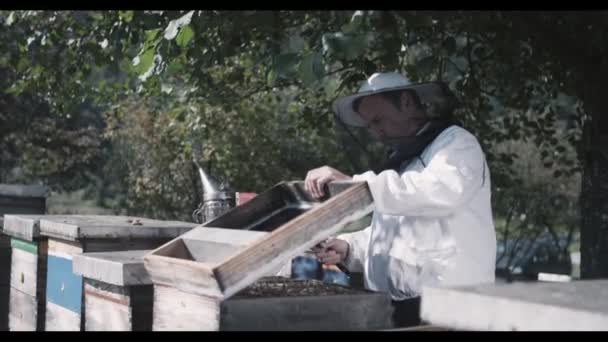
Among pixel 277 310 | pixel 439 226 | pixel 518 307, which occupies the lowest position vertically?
pixel 277 310

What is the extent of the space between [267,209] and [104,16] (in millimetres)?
3822

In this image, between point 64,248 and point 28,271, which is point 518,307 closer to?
point 64,248

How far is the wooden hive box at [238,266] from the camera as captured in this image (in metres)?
2.11

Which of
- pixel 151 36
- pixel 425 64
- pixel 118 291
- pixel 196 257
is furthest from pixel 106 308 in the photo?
pixel 425 64

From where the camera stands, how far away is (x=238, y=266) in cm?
209

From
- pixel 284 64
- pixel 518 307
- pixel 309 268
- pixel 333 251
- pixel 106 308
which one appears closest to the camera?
pixel 518 307

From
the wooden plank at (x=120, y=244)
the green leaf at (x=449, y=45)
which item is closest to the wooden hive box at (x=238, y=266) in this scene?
the wooden plank at (x=120, y=244)

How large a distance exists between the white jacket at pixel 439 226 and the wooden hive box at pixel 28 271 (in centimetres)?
172

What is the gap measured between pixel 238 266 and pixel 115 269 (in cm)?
72

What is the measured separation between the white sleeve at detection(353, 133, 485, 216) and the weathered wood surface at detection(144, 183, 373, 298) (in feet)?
0.69

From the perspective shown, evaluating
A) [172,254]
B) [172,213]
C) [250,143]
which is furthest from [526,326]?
[172,213]

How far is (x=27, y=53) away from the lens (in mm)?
6391

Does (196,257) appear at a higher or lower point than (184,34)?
lower

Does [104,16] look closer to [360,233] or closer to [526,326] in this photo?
[360,233]
